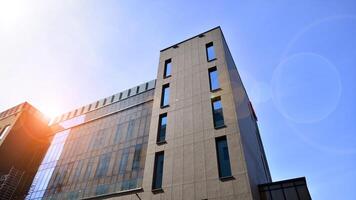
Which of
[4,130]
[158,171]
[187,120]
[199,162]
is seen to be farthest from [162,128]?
[4,130]

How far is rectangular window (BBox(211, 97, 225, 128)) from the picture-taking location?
21.4 meters

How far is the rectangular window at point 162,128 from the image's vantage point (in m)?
23.8

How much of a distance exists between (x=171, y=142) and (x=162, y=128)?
286cm

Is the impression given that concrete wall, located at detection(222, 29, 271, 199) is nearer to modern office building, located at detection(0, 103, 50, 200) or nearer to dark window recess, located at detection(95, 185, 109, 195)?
dark window recess, located at detection(95, 185, 109, 195)

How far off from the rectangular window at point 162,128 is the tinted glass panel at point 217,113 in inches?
228

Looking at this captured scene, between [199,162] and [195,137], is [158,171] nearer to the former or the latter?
[199,162]

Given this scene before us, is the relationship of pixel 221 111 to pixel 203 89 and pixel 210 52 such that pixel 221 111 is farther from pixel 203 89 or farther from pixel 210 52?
pixel 210 52

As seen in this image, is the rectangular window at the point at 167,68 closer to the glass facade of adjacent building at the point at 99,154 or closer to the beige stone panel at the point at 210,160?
the glass facade of adjacent building at the point at 99,154

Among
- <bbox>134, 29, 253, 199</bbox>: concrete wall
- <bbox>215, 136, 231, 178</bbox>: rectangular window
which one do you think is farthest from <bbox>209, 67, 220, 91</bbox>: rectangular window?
<bbox>215, 136, 231, 178</bbox>: rectangular window

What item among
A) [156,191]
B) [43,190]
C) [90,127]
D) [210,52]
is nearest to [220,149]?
[156,191]

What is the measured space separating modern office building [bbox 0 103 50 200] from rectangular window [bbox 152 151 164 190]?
2448 cm

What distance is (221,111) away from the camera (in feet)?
72.9

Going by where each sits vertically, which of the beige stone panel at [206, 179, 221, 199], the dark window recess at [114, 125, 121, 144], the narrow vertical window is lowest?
the beige stone panel at [206, 179, 221, 199]

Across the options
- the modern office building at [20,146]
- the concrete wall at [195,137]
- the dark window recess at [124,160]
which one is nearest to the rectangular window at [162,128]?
the concrete wall at [195,137]
